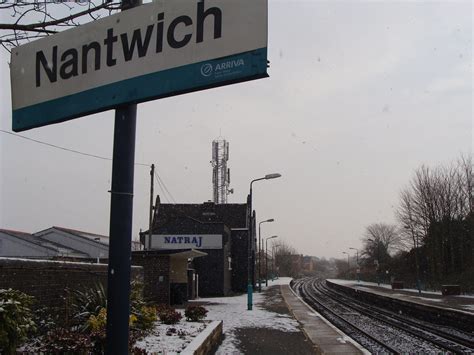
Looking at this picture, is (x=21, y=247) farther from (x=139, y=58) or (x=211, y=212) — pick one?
(x=139, y=58)

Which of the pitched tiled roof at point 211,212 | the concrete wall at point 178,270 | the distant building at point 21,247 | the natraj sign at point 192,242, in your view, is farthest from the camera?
the pitched tiled roof at point 211,212

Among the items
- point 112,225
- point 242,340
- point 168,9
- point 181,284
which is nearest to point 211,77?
point 168,9

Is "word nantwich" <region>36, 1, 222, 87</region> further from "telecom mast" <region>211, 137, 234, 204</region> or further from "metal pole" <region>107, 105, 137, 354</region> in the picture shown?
"telecom mast" <region>211, 137, 234, 204</region>

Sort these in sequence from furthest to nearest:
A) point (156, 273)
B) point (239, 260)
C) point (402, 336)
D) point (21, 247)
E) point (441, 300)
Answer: point (239, 260), point (21, 247), point (441, 300), point (156, 273), point (402, 336)

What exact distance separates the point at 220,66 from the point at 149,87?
1.84ft

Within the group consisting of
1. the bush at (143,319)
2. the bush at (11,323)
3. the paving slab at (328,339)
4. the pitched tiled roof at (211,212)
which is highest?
the pitched tiled roof at (211,212)

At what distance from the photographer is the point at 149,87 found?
3.47 metres

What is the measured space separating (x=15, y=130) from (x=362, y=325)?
21.9 m

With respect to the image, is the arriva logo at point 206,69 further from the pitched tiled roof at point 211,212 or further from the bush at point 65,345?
the pitched tiled roof at point 211,212

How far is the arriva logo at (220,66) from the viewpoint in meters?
3.21

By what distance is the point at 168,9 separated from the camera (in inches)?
139

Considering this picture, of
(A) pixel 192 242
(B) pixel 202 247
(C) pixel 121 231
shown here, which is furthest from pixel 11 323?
(A) pixel 192 242

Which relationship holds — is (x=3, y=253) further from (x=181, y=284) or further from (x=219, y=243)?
(x=181, y=284)

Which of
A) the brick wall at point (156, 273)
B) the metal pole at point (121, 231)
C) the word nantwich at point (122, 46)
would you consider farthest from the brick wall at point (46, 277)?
the brick wall at point (156, 273)
